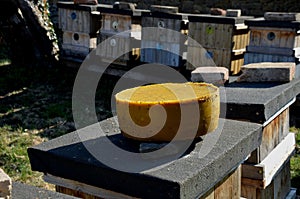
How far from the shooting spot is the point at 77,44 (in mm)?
9430

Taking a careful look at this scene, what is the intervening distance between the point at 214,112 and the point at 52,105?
6.46 m

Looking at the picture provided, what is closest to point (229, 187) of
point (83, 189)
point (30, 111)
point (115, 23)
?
point (83, 189)

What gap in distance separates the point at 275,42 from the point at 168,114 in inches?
175

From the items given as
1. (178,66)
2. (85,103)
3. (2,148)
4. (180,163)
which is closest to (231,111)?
(180,163)

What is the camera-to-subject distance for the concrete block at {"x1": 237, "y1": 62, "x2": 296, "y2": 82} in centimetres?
395

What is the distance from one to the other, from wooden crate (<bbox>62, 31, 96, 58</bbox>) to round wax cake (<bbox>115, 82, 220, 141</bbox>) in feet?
22.8

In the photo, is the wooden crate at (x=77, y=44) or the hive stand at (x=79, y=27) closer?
Result: the hive stand at (x=79, y=27)

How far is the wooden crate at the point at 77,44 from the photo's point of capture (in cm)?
919

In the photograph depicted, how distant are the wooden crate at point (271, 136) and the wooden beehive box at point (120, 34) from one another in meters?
4.74

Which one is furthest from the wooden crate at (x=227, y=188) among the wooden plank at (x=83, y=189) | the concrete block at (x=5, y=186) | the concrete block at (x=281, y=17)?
the concrete block at (x=281, y=17)

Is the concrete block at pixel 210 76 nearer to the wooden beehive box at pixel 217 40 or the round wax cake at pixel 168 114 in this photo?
the round wax cake at pixel 168 114

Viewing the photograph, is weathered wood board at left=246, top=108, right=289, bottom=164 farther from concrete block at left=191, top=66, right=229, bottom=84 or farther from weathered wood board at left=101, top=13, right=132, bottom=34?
weathered wood board at left=101, top=13, right=132, bottom=34

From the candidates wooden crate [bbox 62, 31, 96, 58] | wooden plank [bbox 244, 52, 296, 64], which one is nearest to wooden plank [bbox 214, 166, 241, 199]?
wooden plank [bbox 244, 52, 296, 64]

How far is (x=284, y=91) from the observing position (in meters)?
3.58
